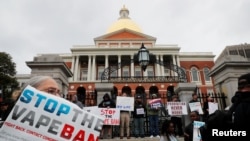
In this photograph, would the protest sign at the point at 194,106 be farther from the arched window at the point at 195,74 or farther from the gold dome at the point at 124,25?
the gold dome at the point at 124,25

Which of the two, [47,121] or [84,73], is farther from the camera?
[84,73]

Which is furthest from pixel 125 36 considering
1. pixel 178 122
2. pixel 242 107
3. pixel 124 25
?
pixel 242 107

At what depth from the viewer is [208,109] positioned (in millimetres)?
8430

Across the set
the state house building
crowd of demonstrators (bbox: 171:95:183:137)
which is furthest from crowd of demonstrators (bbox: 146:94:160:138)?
the state house building

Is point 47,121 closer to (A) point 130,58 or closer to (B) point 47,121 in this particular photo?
(B) point 47,121

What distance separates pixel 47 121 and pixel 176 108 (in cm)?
752

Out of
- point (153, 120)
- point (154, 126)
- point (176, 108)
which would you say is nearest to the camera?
point (154, 126)

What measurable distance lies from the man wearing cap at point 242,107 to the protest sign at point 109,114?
5.95 m

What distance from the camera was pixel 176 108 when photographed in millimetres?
8828

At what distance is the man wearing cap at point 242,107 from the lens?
84.0 inches

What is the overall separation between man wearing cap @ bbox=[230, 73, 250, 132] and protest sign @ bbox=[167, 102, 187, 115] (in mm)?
6396

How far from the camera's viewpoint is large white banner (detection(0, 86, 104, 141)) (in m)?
1.88

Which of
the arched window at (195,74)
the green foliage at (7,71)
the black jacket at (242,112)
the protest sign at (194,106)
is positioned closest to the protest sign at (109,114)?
the protest sign at (194,106)

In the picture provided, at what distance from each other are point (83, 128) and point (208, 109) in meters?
7.50
